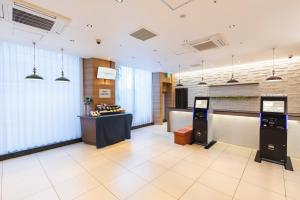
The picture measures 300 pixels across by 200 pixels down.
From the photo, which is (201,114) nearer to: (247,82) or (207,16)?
(207,16)

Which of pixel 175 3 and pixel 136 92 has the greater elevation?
pixel 175 3

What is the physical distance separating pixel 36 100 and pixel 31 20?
94.4 inches

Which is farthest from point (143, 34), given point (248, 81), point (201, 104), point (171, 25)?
point (248, 81)

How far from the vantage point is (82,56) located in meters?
5.00

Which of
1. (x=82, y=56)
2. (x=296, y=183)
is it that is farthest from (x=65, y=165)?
(x=296, y=183)

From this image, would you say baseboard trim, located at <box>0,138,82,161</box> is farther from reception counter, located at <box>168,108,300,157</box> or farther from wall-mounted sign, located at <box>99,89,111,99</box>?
reception counter, located at <box>168,108,300,157</box>

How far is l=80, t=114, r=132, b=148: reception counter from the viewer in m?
4.52

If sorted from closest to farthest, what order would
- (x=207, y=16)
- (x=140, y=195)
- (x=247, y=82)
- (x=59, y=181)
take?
(x=140, y=195), (x=207, y=16), (x=59, y=181), (x=247, y=82)

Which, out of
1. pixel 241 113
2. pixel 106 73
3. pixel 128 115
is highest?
pixel 106 73

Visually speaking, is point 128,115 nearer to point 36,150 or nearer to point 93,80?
point 93,80

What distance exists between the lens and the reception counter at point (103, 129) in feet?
14.8

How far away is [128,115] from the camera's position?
549cm

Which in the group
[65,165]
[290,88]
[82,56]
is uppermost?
[82,56]

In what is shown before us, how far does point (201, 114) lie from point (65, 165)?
3950 mm
